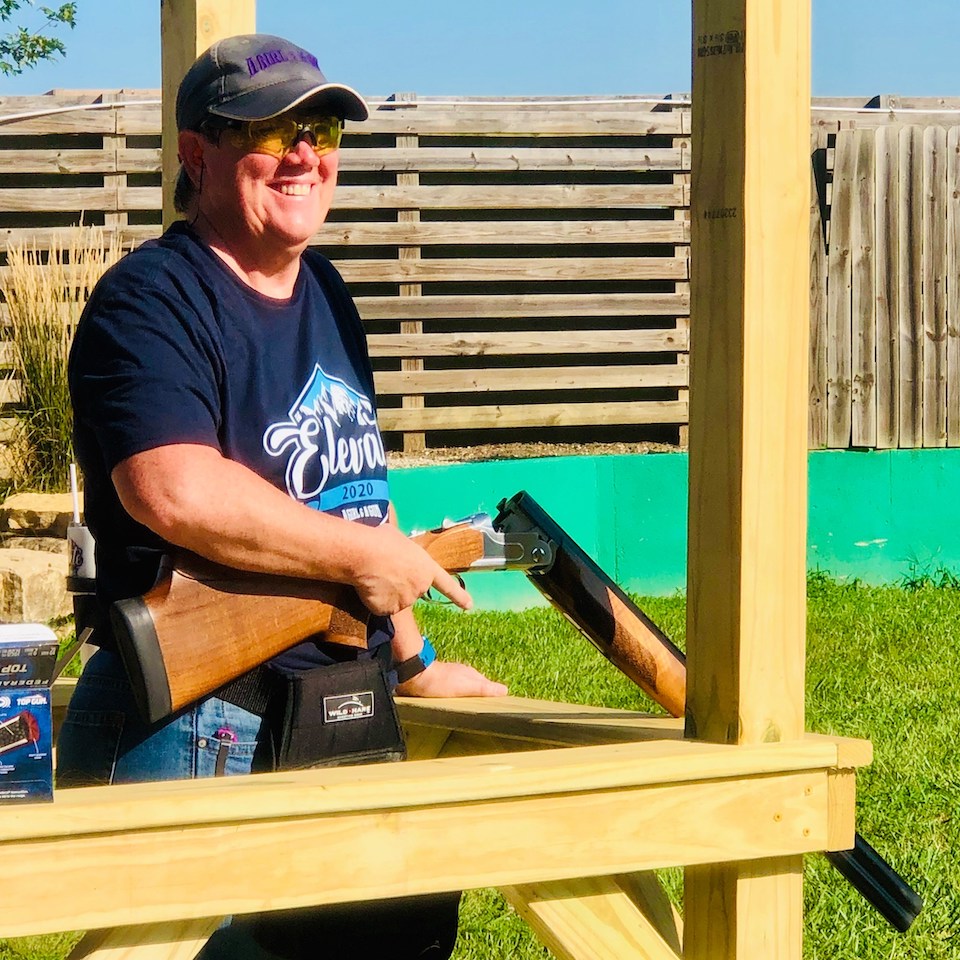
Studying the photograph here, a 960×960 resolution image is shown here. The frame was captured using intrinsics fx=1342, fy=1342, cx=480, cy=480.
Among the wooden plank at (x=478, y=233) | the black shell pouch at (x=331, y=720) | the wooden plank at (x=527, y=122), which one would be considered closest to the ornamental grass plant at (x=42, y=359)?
the wooden plank at (x=478, y=233)

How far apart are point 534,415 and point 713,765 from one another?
622 cm

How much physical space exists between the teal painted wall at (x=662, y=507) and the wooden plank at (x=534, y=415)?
2.37ft

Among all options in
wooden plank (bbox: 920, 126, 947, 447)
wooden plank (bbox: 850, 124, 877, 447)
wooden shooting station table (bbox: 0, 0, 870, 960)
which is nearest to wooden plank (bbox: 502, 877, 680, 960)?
wooden shooting station table (bbox: 0, 0, 870, 960)

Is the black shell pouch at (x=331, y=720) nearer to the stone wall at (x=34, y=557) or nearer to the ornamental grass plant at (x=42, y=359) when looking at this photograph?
the stone wall at (x=34, y=557)

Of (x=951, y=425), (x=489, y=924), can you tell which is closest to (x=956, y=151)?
(x=951, y=425)

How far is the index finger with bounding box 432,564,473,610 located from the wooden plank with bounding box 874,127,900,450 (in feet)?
20.9

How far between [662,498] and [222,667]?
572 centimetres

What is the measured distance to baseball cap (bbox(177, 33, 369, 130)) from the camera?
1920 mm

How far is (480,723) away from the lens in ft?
7.76

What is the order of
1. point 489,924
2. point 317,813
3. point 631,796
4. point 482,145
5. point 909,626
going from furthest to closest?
point 482,145 < point 909,626 < point 489,924 < point 631,796 < point 317,813

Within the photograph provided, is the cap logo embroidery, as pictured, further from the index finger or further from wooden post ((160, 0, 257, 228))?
the index finger

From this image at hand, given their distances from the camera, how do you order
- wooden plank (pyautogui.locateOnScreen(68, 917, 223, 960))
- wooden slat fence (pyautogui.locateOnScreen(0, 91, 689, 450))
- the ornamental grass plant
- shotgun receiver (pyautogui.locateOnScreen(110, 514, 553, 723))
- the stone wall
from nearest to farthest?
wooden plank (pyautogui.locateOnScreen(68, 917, 223, 960)), shotgun receiver (pyautogui.locateOnScreen(110, 514, 553, 723)), the stone wall, the ornamental grass plant, wooden slat fence (pyautogui.locateOnScreen(0, 91, 689, 450))

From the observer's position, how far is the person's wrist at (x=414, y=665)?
254 centimetres

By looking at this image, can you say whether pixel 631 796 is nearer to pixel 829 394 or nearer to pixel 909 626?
pixel 909 626
